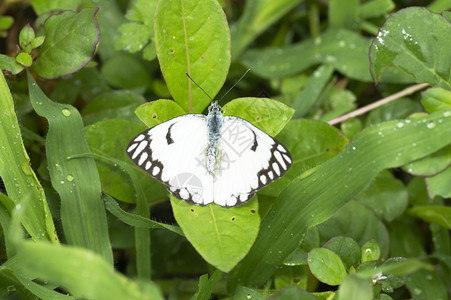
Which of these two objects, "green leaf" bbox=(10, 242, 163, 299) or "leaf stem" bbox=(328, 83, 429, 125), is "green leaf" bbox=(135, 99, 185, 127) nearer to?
"green leaf" bbox=(10, 242, 163, 299)

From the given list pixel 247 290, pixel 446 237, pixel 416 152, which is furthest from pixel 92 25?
pixel 446 237

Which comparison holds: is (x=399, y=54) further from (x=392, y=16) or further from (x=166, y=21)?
(x=166, y=21)

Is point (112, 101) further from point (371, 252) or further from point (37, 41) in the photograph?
point (371, 252)

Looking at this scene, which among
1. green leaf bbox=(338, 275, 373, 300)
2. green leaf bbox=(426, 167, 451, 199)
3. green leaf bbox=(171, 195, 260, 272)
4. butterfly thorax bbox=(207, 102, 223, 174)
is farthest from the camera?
green leaf bbox=(426, 167, 451, 199)

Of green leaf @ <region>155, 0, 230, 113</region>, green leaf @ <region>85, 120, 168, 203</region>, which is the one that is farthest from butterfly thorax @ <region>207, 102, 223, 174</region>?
green leaf @ <region>85, 120, 168, 203</region>

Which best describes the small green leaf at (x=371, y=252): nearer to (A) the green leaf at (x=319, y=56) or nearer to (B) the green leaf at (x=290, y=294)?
(B) the green leaf at (x=290, y=294)

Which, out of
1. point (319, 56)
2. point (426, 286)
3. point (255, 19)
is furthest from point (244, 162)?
point (255, 19)
